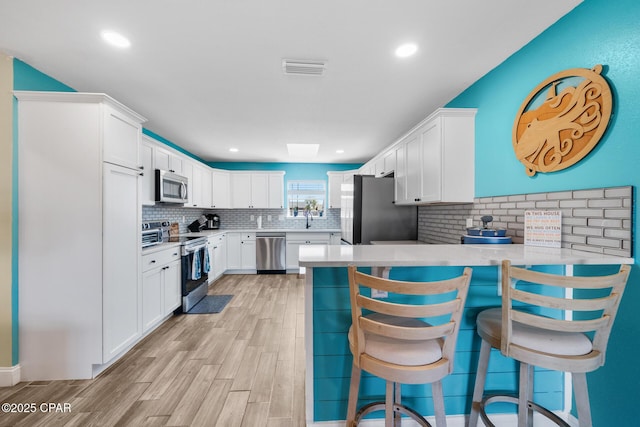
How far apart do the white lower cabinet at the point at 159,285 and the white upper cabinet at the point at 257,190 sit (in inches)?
101

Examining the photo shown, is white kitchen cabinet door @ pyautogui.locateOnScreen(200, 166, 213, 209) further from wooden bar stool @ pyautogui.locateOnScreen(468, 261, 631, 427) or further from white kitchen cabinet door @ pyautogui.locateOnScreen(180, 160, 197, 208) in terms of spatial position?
wooden bar stool @ pyautogui.locateOnScreen(468, 261, 631, 427)

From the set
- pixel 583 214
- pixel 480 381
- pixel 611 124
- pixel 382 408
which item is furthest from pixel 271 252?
pixel 611 124

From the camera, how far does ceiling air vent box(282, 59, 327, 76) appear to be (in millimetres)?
2086

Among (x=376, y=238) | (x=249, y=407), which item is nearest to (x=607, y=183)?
(x=376, y=238)

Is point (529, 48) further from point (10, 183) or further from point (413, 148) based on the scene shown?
point (10, 183)

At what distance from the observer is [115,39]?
71.9 inches

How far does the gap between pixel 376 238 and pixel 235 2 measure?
8.82ft

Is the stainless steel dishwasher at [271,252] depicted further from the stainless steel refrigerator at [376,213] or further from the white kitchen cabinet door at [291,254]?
the stainless steel refrigerator at [376,213]

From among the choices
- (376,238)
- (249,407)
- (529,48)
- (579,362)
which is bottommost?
(249,407)

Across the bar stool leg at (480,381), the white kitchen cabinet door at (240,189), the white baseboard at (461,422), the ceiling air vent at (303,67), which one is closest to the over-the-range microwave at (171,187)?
the white kitchen cabinet door at (240,189)

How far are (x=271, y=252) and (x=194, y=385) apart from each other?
3491mm

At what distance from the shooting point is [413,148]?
9.67 feet

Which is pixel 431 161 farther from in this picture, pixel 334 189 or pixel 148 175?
pixel 334 189

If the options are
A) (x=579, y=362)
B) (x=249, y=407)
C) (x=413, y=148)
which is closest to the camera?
(x=579, y=362)
